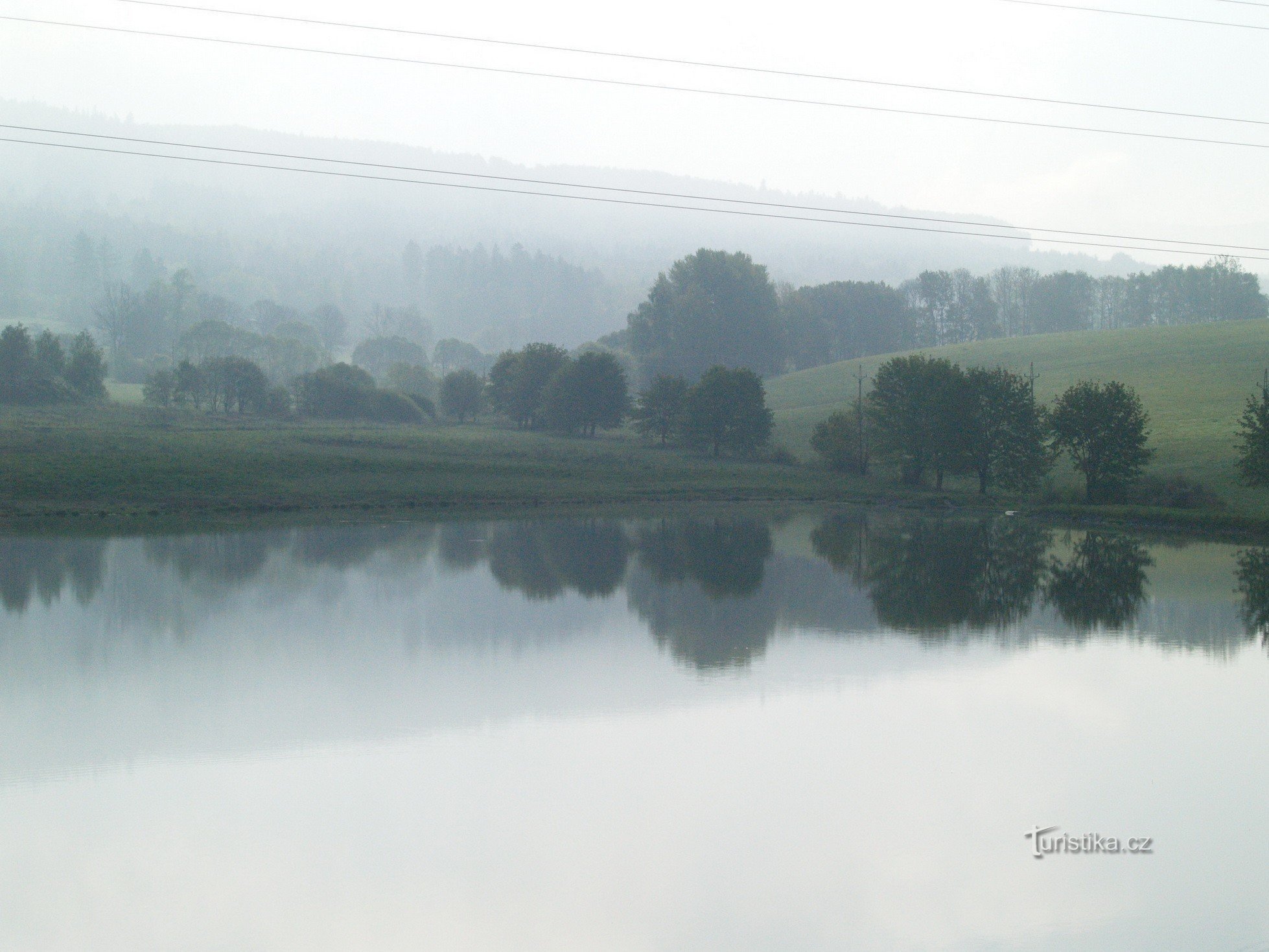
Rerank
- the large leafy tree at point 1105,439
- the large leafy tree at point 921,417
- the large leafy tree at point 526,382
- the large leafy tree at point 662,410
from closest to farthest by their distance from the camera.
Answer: the large leafy tree at point 1105,439 → the large leafy tree at point 921,417 → the large leafy tree at point 662,410 → the large leafy tree at point 526,382

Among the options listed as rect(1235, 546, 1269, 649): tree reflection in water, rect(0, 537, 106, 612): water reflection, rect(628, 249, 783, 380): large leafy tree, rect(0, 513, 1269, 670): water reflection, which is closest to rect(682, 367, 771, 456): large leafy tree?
rect(0, 513, 1269, 670): water reflection

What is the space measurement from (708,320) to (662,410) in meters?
49.7

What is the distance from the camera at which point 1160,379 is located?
275 feet

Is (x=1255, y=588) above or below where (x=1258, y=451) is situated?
below

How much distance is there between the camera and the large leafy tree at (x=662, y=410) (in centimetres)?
8725

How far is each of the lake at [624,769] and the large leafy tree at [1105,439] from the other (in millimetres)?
32858

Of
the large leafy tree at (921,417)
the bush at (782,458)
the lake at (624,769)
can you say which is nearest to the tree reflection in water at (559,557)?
the lake at (624,769)

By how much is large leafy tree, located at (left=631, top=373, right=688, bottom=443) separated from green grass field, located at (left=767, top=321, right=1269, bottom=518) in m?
8.74

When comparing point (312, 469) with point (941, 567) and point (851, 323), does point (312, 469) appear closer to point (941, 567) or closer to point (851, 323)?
point (941, 567)

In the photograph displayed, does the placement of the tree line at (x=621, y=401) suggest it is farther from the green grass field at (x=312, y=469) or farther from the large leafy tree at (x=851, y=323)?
the large leafy tree at (x=851, y=323)

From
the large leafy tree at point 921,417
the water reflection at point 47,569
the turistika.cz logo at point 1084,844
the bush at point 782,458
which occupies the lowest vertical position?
the turistika.cz logo at point 1084,844

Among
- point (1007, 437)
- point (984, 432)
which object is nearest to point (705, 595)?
point (1007, 437)

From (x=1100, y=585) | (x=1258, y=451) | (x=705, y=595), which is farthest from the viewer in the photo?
(x=1258, y=451)

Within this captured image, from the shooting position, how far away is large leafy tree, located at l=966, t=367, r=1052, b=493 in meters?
61.6
